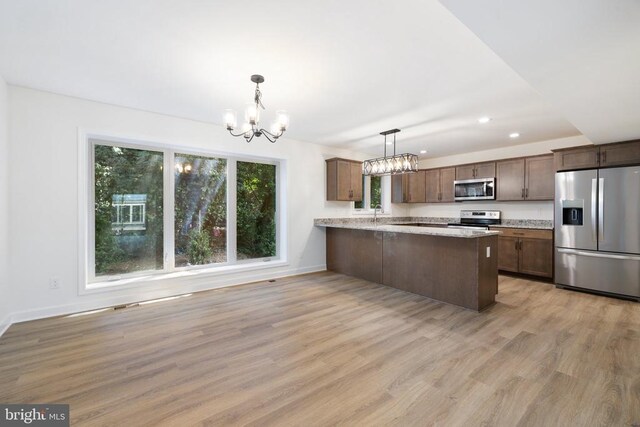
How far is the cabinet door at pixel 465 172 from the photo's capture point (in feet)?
19.0

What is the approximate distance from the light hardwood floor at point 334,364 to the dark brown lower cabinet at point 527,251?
1.17 metres

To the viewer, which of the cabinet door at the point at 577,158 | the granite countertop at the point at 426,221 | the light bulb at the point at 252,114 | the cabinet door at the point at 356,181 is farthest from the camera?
the cabinet door at the point at 356,181

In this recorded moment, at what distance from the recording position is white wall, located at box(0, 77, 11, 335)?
9.00 ft

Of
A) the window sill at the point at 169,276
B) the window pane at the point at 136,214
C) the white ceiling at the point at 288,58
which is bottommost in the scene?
the window sill at the point at 169,276

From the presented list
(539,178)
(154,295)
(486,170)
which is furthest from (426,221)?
(154,295)

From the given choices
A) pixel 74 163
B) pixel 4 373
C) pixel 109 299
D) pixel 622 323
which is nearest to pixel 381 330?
pixel 622 323

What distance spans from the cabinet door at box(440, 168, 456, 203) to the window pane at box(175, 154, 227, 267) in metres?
4.72

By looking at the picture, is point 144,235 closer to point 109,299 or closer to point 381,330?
point 109,299

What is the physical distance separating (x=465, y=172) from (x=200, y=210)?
5325 mm

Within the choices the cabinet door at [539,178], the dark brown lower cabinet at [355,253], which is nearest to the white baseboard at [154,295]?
the dark brown lower cabinet at [355,253]

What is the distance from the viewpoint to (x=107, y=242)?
365 cm

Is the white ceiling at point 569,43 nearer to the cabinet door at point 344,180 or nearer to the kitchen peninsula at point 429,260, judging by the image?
the kitchen peninsula at point 429,260

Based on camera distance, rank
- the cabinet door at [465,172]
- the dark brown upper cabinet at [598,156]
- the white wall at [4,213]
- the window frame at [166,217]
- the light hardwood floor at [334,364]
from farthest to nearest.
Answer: the cabinet door at [465,172], the dark brown upper cabinet at [598,156], the window frame at [166,217], the white wall at [4,213], the light hardwood floor at [334,364]

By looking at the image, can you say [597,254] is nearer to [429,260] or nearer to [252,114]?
[429,260]
